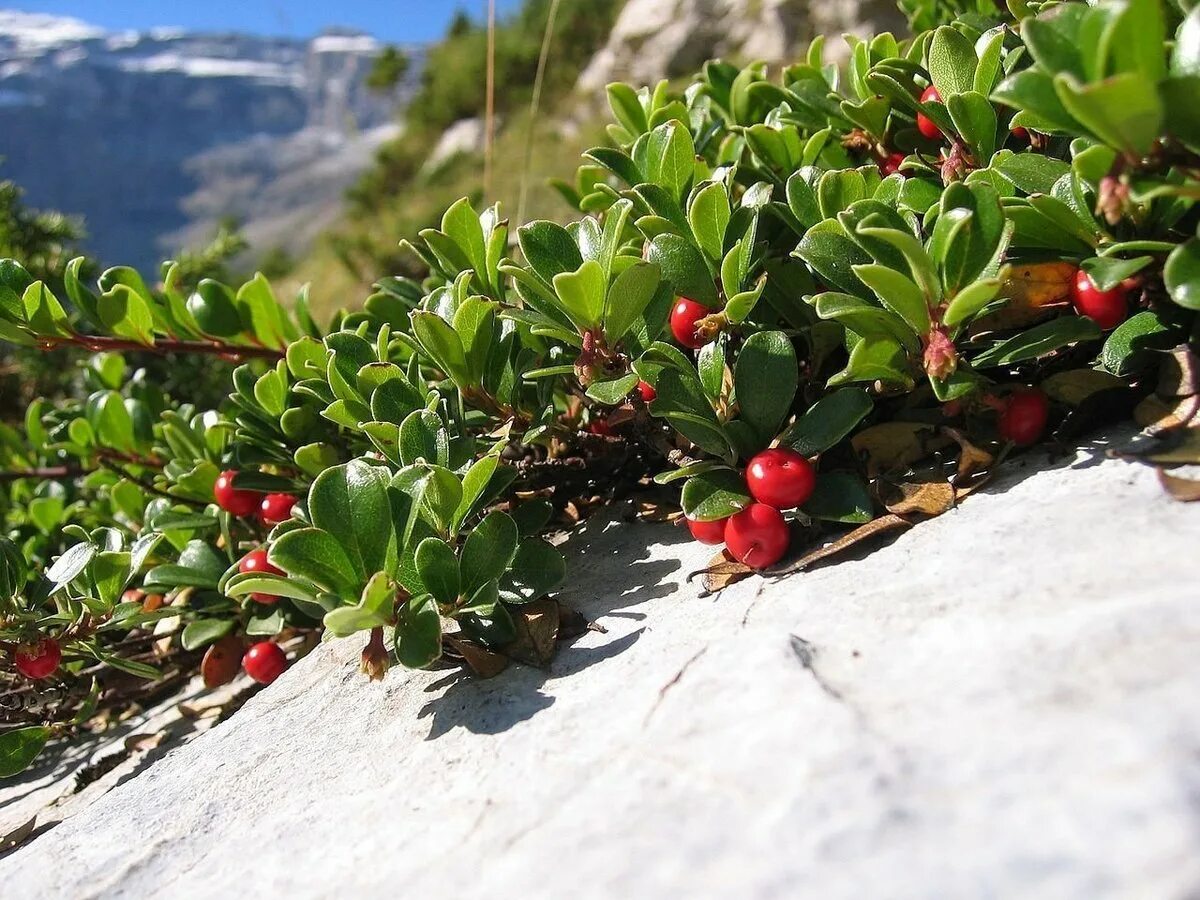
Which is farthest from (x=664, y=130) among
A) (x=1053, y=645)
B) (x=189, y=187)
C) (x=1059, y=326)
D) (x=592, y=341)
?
(x=189, y=187)

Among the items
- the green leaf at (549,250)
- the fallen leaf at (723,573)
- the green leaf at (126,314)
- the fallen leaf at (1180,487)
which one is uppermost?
the green leaf at (126,314)

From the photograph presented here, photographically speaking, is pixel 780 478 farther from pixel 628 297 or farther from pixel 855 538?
pixel 628 297

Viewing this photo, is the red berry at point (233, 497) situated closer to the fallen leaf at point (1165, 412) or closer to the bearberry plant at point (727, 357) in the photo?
the bearberry plant at point (727, 357)

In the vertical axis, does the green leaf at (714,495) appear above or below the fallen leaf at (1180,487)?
above

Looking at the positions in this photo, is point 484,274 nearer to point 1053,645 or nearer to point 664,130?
point 664,130

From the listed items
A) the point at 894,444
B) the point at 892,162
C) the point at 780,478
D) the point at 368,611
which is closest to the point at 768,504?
the point at 780,478

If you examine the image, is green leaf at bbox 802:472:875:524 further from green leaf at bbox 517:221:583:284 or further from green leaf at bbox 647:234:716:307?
green leaf at bbox 517:221:583:284

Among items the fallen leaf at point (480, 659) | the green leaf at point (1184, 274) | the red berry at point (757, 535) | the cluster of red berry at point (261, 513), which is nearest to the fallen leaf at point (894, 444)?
the red berry at point (757, 535)

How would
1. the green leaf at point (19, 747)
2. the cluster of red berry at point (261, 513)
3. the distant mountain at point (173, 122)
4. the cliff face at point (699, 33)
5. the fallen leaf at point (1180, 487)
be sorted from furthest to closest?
the distant mountain at point (173, 122) < the cliff face at point (699, 33) < the cluster of red berry at point (261, 513) < the green leaf at point (19, 747) < the fallen leaf at point (1180, 487)
